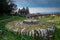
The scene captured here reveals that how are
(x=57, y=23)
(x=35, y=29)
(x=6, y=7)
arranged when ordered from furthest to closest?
(x=6, y=7) < (x=57, y=23) < (x=35, y=29)

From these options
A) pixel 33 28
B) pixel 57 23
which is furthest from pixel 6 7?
pixel 57 23

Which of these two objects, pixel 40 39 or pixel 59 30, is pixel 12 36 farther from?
pixel 59 30

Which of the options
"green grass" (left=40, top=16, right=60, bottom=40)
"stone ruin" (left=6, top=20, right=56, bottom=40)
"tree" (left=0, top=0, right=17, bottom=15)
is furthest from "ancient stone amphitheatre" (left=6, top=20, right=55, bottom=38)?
"tree" (left=0, top=0, right=17, bottom=15)

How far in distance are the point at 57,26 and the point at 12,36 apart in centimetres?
113

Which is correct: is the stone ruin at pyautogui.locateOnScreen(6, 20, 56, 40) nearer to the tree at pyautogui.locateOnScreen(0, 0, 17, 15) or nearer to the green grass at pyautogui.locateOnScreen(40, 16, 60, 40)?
the green grass at pyautogui.locateOnScreen(40, 16, 60, 40)

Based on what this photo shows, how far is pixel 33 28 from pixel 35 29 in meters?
0.06

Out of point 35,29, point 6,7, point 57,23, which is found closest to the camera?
point 35,29

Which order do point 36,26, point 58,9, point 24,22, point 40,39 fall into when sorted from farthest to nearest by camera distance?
point 58,9 → point 24,22 → point 36,26 → point 40,39

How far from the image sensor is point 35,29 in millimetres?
3990

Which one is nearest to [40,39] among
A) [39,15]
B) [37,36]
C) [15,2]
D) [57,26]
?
[37,36]

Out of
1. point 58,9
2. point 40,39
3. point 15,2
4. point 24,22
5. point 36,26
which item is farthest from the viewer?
point 15,2

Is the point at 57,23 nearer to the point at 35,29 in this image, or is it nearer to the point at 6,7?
the point at 35,29

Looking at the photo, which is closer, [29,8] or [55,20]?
[55,20]

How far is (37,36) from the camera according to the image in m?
3.89
